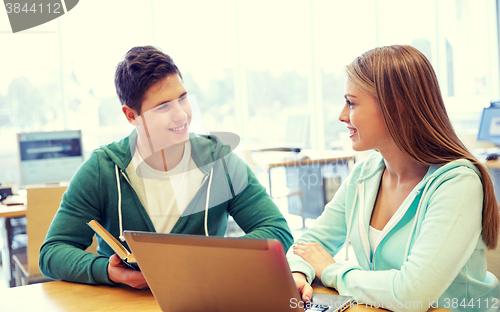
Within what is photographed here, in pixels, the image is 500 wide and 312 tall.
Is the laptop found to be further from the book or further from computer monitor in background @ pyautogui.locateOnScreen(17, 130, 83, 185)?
computer monitor in background @ pyautogui.locateOnScreen(17, 130, 83, 185)

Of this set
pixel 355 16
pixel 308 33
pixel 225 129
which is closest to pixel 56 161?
pixel 225 129

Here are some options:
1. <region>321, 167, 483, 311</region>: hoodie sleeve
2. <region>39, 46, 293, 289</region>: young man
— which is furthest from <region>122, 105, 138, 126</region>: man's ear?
<region>321, 167, 483, 311</region>: hoodie sleeve

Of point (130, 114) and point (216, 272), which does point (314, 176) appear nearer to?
point (130, 114)

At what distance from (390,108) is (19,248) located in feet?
9.14

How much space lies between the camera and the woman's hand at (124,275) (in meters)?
1.00

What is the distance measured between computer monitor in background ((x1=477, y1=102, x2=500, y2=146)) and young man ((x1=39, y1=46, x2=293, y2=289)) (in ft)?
10.2

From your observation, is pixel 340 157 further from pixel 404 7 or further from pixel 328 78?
pixel 404 7

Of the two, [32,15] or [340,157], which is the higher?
[32,15]

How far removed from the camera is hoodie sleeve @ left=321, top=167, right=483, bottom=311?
0.86 metres

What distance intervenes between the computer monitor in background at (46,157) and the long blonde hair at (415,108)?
2.56 meters

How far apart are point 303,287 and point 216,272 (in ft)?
1.03

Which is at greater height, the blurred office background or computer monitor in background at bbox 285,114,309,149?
the blurred office background

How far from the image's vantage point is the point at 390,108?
3.29ft

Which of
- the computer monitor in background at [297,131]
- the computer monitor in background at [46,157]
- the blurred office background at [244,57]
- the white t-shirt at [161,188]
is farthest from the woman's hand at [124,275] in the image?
the blurred office background at [244,57]
